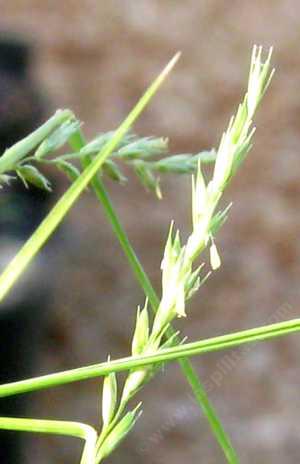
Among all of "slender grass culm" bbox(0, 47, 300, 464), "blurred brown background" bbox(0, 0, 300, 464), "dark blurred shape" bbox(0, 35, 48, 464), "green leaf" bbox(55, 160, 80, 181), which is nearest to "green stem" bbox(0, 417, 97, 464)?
"slender grass culm" bbox(0, 47, 300, 464)

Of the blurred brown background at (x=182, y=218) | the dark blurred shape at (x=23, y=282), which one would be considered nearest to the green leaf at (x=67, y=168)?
the dark blurred shape at (x=23, y=282)

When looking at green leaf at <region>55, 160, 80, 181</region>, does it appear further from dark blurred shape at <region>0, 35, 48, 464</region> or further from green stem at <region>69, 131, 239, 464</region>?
dark blurred shape at <region>0, 35, 48, 464</region>

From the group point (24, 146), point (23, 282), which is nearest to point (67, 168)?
point (24, 146)

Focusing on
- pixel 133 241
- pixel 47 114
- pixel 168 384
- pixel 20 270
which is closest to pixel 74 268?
pixel 133 241

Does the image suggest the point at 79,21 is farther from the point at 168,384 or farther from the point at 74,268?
the point at 168,384

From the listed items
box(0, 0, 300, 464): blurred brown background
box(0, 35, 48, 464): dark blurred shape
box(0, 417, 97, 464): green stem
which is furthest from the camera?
box(0, 0, 300, 464): blurred brown background
